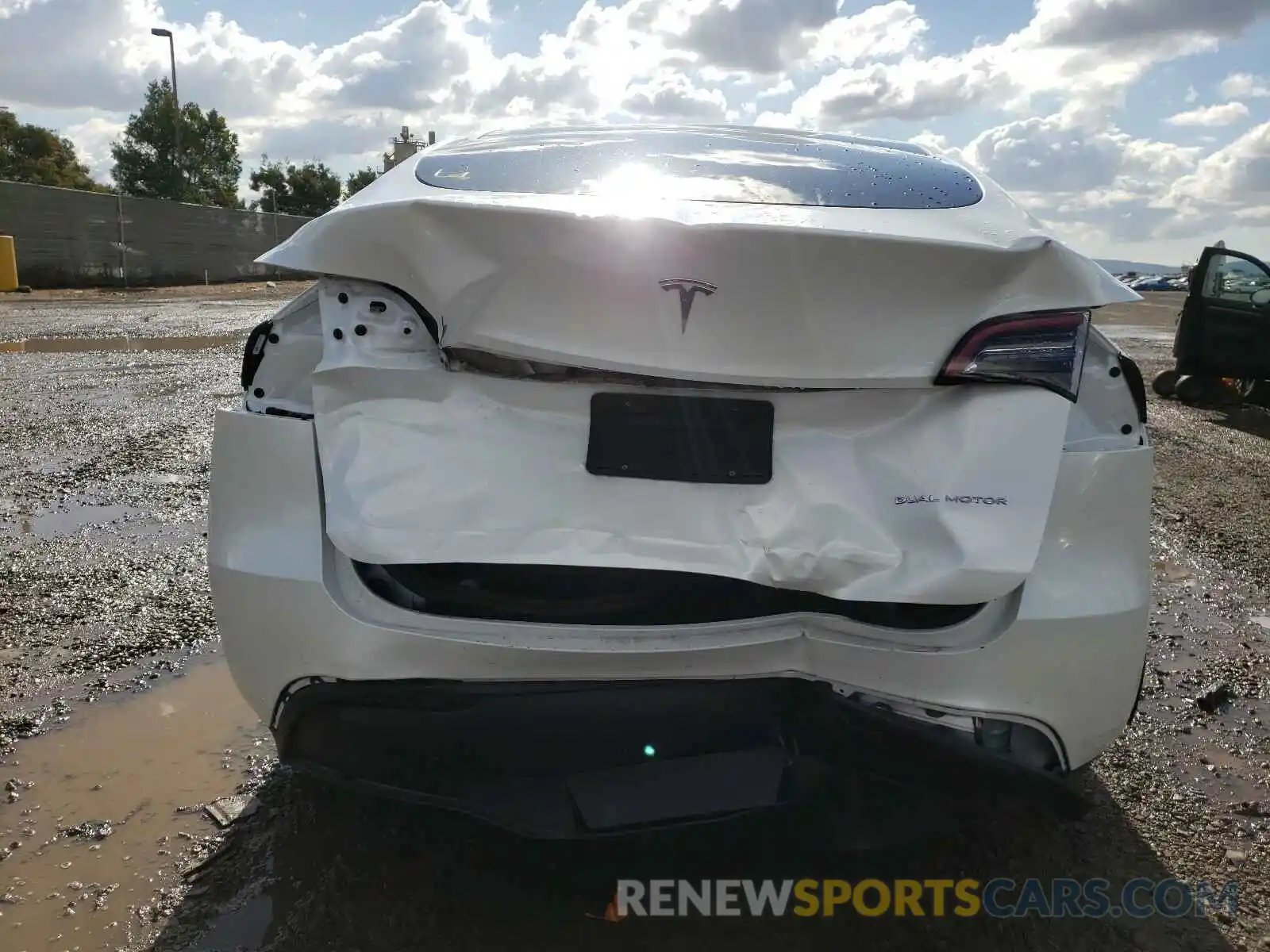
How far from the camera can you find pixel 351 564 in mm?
2020

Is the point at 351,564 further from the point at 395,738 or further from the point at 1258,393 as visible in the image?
the point at 1258,393

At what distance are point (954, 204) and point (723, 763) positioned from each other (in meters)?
1.36

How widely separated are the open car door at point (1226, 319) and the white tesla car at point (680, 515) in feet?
27.7

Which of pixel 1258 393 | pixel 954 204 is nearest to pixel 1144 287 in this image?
pixel 1258 393

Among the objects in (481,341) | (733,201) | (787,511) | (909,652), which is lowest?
(909,652)

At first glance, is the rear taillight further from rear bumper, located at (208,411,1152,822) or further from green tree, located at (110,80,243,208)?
green tree, located at (110,80,243,208)

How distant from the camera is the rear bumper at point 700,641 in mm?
1921

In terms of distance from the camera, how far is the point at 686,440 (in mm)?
1946

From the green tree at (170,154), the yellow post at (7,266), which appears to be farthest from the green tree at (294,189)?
the yellow post at (7,266)

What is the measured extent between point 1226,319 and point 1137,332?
11.6 metres

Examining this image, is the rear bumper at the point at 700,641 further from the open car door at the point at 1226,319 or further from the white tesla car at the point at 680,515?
the open car door at the point at 1226,319

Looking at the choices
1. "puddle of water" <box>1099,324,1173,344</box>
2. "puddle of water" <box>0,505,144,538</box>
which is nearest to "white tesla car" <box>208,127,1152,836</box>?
"puddle of water" <box>0,505,144,538</box>

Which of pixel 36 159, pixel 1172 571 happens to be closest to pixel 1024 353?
pixel 1172 571

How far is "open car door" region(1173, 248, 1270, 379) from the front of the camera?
909cm
